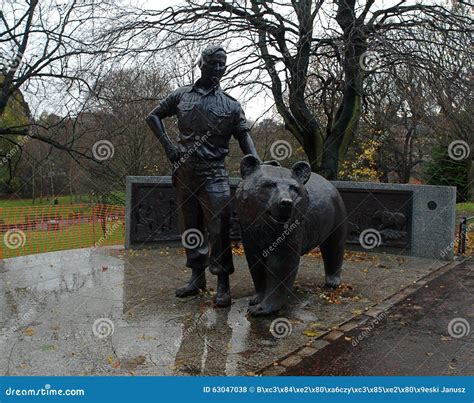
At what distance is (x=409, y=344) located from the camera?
4.36 metres

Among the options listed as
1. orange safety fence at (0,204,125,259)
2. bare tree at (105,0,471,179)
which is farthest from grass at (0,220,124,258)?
bare tree at (105,0,471,179)

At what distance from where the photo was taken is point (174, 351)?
12.9ft

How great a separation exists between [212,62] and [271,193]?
1.69m

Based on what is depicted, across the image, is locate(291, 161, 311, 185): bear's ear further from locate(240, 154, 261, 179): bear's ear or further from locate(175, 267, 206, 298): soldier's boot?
locate(175, 267, 206, 298): soldier's boot

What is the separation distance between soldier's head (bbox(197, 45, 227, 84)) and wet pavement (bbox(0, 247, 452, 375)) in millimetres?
2677

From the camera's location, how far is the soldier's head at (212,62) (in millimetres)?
4938

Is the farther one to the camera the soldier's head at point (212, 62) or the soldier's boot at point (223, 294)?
the soldier's boot at point (223, 294)

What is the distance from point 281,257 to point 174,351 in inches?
59.2

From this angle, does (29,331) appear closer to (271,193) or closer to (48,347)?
(48,347)

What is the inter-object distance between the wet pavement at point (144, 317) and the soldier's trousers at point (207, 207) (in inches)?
26.1

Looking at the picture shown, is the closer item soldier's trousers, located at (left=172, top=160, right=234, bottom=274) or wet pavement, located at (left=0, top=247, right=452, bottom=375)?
wet pavement, located at (left=0, top=247, right=452, bottom=375)

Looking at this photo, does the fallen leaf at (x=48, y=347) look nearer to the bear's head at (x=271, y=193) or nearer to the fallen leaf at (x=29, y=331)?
the fallen leaf at (x=29, y=331)

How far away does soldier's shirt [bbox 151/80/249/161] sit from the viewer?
199 inches

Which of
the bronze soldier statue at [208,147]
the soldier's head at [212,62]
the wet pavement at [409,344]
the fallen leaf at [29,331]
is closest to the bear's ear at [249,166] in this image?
the bronze soldier statue at [208,147]
